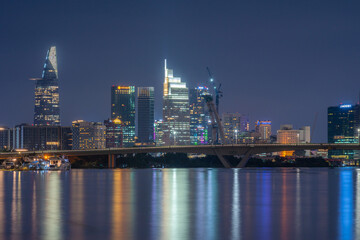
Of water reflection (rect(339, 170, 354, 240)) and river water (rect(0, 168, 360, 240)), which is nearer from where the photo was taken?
river water (rect(0, 168, 360, 240))

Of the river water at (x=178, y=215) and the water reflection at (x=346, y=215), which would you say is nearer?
the river water at (x=178, y=215)

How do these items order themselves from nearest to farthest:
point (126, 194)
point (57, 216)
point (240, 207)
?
point (57, 216), point (240, 207), point (126, 194)

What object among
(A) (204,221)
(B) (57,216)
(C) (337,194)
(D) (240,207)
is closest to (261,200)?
(D) (240,207)

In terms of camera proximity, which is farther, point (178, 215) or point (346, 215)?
point (346, 215)

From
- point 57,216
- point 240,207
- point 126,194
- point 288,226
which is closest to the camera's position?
point 288,226

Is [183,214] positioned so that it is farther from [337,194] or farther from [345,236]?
[337,194]

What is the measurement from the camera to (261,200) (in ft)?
217

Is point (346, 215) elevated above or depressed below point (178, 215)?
below

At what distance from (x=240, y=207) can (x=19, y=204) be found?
22221 mm

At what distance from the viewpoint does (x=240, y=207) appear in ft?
189

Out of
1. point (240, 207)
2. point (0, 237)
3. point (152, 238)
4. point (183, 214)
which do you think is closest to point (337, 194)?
point (240, 207)

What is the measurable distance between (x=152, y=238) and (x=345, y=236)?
12.9m

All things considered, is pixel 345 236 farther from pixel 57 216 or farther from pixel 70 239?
pixel 57 216

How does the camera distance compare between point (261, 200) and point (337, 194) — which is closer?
point (261, 200)
